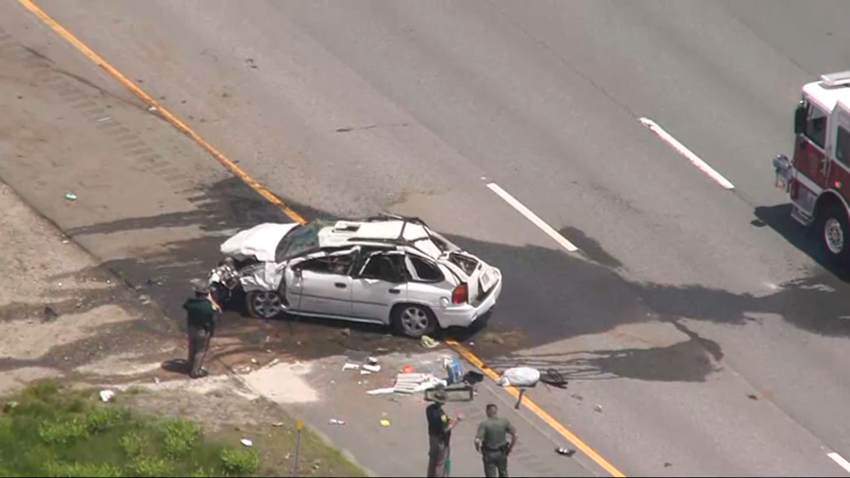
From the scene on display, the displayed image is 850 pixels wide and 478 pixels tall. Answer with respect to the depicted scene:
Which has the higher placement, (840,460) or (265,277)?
(840,460)

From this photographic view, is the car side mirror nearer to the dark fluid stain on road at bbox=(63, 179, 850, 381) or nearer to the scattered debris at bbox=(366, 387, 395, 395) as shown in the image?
the dark fluid stain on road at bbox=(63, 179, 850, 381)

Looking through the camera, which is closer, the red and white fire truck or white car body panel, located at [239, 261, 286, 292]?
white car body panel, located at [239, 261, 286, 292]

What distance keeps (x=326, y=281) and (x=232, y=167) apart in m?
5.61

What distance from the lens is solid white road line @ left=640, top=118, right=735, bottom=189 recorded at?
104ft

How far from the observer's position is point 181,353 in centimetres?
2594

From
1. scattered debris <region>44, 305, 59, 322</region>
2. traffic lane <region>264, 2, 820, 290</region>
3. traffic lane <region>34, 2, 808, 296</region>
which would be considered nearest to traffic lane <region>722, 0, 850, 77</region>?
traffic lane <region>264, 2, 820, 290</region>

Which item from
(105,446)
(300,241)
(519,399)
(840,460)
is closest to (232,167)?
(300,241)

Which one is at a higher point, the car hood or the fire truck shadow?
the fire truck shadow

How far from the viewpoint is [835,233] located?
29500 mm

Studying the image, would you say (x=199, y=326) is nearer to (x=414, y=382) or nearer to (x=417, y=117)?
(x=414, y=382)

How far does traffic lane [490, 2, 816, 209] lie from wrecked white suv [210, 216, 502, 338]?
7.64 m

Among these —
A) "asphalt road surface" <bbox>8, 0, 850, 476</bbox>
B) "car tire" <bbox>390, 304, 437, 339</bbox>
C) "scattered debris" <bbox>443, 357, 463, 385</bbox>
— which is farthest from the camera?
"car tire" <bbox>390, 304, 437, 339</bbox>

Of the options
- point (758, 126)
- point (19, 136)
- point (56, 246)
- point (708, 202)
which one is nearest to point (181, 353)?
point (56, 246)

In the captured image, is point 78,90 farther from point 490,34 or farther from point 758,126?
point 758,126
